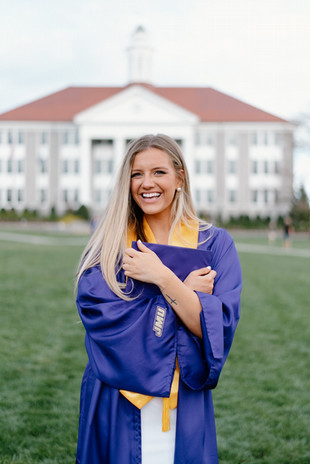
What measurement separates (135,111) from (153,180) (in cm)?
5712

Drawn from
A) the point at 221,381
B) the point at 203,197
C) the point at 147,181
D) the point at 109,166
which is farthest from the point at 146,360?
the point at 109,166

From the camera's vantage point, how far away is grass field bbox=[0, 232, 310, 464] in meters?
4.00

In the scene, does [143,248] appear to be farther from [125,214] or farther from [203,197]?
[203,197]

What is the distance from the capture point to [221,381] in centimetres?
560

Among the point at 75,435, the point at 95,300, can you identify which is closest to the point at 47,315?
the point at 75,435

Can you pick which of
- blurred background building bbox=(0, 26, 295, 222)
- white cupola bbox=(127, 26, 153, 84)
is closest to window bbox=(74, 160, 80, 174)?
blurred background building bbox=(0, 26, 295, 222)

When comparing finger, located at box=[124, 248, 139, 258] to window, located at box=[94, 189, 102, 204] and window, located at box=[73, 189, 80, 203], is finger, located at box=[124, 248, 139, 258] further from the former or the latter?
window, located at box=[73, 189, 80, 203]

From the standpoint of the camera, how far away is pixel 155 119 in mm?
58000

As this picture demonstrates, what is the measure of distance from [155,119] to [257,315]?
50.8 meters

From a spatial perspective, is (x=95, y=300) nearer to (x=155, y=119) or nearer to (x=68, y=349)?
(x=68, y=349)

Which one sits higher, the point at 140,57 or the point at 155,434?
the point at 140,57

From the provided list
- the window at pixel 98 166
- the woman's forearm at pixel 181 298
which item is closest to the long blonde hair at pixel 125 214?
the woman's forearm at pixel 181 298

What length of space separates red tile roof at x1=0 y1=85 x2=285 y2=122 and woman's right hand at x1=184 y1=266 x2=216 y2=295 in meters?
58.7

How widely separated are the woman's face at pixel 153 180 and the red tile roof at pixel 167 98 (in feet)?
192
